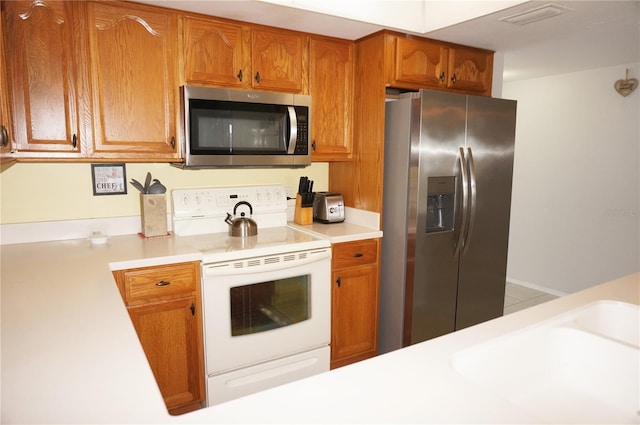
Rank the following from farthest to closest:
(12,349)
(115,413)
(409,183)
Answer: (409,183)
(12,349)
(115,413)

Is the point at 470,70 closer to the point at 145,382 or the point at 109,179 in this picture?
the point at 109,179

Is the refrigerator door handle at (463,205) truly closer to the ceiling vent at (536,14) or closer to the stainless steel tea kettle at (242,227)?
the ceiling vent at (536,14)

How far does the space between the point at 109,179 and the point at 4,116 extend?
72 centimetres

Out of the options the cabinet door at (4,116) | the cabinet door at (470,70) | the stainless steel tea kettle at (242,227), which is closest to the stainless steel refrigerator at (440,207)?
the cabinet door at (470,70)

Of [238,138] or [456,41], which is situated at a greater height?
[456,41]

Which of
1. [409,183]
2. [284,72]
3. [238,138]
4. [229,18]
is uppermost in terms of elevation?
[229,18]

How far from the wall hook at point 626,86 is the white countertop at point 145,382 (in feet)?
9.90

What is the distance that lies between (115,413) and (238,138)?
1.82 m

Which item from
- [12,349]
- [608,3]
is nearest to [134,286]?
[12,349]

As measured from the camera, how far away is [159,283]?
2.07m

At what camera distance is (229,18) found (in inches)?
94.1

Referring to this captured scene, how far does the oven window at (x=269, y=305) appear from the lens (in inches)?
88.5

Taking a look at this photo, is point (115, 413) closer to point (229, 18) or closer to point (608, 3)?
point (229, 18)

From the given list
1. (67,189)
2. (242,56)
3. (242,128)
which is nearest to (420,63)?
(242,56)
